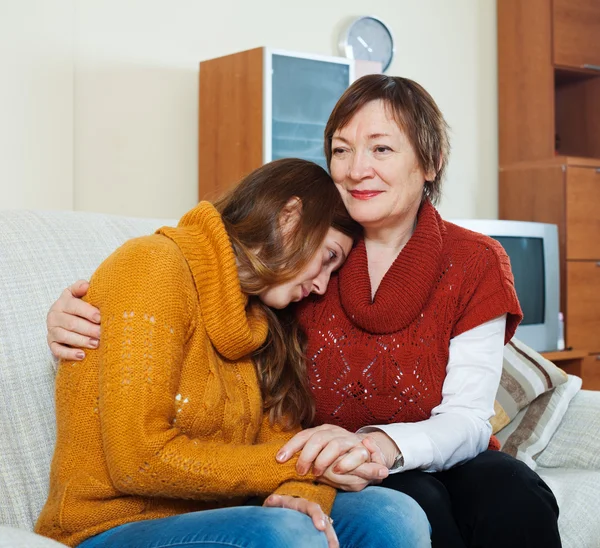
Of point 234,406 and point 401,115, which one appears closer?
point 234,406

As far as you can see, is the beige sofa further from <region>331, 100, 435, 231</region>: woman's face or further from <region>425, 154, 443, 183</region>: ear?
<region>425, 154, 443, 183</region>: ear

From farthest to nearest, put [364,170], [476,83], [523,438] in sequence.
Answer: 1. [476,83]
2. [523,438]
3. [364,170]

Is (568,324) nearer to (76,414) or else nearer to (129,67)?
(129,67)

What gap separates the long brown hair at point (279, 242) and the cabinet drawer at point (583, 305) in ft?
8.45

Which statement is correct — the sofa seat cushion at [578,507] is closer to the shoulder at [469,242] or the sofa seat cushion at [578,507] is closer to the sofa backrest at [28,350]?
the shoulder at [469,242]

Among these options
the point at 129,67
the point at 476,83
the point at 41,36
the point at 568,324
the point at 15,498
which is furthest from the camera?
the point at 476,83

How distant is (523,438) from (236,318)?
980 mm

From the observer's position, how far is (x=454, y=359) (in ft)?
4.96

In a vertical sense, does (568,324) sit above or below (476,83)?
below

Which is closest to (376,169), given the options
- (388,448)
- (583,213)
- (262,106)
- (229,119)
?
(388,448)

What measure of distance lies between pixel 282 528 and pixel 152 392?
0.26 meters

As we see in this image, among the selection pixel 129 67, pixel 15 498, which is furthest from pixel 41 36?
pixel 15 498

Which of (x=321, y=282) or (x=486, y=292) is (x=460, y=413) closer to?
(x=486, y=292)

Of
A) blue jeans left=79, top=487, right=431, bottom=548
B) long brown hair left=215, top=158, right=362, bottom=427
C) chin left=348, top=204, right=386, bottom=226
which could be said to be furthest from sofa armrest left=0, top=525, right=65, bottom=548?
chin left=348, top=204, right=386, bottom=226
